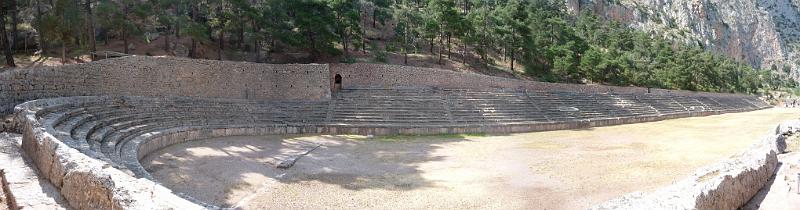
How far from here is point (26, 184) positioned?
Result: 875 centimetres

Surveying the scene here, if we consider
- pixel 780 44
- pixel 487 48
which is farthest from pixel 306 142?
pixel 780 44

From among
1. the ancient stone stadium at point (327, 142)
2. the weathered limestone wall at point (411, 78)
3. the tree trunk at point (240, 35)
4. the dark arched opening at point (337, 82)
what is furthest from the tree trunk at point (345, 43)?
the tree trunk at point (240, 35)

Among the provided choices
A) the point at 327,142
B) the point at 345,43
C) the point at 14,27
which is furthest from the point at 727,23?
the point at 14,27

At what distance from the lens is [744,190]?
1136cm

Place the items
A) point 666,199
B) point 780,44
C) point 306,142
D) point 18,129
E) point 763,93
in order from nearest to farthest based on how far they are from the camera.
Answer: point 666,199 → point 18,129 → point 306,142 → point 763,93 → point 780,44

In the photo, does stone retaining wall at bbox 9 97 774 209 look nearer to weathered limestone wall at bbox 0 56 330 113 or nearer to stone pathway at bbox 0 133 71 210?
stone pathway at bbox 0 133 71 210

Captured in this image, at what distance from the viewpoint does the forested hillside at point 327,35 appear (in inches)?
1035

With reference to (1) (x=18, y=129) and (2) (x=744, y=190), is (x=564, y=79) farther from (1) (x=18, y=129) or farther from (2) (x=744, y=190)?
(1) (x=18, y=129)

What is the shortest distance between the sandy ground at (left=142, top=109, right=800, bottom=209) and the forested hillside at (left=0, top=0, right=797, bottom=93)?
397 inches

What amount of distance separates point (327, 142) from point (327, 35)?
11043 mm

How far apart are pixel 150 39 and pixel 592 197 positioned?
27461mm

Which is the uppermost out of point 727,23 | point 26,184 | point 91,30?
point 727,23

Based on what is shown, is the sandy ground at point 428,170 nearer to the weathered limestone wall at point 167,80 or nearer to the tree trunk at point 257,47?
the weathered limestone wall at point 167,80

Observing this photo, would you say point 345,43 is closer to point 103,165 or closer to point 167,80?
point 167,80
